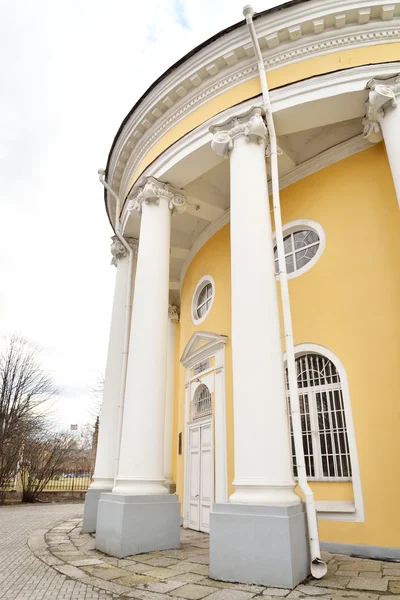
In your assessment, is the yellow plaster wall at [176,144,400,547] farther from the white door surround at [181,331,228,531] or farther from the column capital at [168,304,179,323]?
the column capital at [168,304,179,323]

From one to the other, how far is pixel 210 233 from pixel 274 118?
4150mm

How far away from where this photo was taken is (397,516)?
550 centimetres

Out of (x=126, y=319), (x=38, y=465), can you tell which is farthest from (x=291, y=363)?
(x=38, y=465)

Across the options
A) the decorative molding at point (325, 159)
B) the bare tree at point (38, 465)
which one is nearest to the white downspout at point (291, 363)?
the decorative molding at point (325, 159)

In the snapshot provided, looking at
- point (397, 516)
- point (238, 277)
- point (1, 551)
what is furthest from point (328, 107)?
point (1, 551)

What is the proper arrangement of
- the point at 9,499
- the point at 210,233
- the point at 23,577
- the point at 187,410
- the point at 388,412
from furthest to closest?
the point at 9,499 → the point at 210,233 → the point at 187,410 → the point at 388,412 → the point at 23,577

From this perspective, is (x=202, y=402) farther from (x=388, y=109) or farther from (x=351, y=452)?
(x=388, y=109)

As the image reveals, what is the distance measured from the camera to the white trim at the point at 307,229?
745 centimetres

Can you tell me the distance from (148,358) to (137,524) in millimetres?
2444

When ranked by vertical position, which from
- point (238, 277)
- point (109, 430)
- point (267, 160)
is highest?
point (267, 160)

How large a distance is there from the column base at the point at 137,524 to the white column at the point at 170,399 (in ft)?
19.5

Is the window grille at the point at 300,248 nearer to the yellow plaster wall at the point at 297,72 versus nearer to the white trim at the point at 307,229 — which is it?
the white trim at the point at 307,229

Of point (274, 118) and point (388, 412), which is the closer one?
point (388, 412)

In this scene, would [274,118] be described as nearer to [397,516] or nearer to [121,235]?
[121,235]
